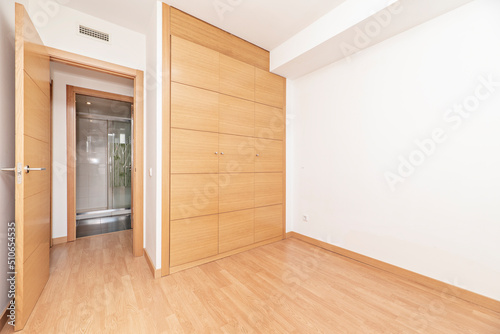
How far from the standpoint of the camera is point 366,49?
8.12ft

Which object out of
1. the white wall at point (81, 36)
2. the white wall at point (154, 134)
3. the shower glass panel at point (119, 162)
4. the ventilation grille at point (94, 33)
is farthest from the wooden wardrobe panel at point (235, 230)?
the shower glass panel at point (119, 162)

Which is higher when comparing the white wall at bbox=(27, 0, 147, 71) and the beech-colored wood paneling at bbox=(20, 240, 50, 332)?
the white wall at bbox=(27, 0, 147, 71)

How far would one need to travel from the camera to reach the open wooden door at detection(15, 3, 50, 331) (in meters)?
1.42

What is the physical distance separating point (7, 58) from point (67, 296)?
6.55 ft

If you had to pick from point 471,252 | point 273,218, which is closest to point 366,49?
point 471,252

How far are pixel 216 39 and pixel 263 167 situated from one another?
5.79ft

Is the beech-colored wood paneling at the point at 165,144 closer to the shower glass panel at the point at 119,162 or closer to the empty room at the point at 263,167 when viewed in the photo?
the empty room at the point at 263,167

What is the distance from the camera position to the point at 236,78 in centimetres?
270

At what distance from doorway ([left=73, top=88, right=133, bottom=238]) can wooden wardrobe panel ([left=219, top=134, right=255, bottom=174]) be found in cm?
321

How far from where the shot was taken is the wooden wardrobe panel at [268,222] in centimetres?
296

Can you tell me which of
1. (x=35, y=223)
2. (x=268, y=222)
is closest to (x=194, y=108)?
(x=35, y=223)

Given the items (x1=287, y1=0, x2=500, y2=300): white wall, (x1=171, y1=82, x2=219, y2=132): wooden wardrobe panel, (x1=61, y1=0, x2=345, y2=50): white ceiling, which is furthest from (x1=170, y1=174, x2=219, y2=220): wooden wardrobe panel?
(x1=61, y1=0, x2=345, y2=50): white ceiling

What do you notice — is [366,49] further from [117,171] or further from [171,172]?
[117,171]

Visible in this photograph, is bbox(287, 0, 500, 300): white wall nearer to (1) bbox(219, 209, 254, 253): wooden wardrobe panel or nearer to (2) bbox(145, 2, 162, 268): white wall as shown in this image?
(1) bbox(219, 209, 254, 253): wooden wardrobe panel
